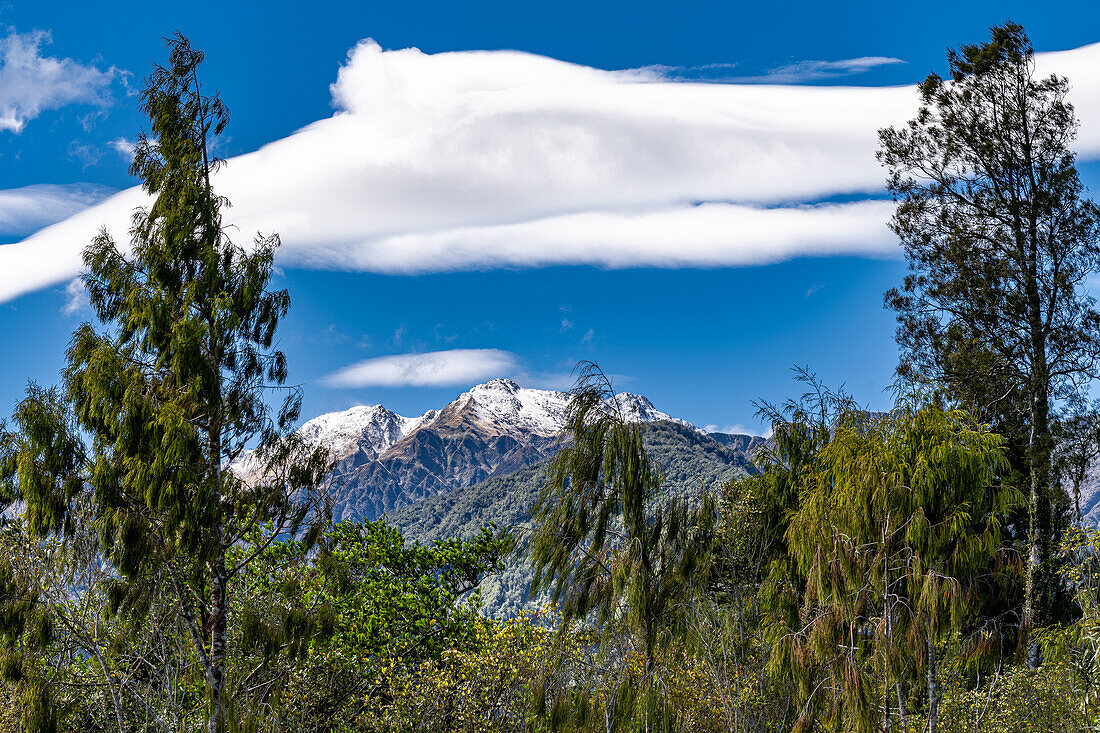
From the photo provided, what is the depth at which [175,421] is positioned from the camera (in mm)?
9812

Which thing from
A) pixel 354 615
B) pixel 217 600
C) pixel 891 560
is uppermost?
pixel 217 600

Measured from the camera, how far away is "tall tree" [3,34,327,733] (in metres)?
9.79

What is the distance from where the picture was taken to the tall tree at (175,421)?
979 cm

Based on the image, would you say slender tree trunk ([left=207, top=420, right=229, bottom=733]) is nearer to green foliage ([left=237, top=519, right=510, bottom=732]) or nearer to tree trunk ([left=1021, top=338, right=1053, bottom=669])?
green foliage ([left=237, top=519, right=510, bottom=732])

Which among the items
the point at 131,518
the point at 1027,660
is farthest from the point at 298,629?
the point at 1027,660

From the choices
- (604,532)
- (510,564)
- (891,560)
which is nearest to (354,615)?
(510,564)

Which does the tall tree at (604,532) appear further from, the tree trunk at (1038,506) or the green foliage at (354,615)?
the tree trunk at (1038,506)

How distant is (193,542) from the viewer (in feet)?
34.1

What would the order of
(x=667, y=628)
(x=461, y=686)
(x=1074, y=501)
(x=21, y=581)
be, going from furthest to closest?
1. (x=1074, y=501)
2. (x=461, y=686)
3. (x=667, y=628)
4. (x=21, y=581)

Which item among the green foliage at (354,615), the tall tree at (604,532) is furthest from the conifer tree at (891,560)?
the green foliage at (354,615)

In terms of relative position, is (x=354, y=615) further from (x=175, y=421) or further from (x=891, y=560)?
(x=891, y=560)

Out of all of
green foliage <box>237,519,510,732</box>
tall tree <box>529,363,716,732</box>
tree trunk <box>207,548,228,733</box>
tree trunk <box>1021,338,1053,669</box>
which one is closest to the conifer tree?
tall tree <box>529,363,716,732</box>

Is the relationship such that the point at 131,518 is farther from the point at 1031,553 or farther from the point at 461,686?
the point at 1031,553

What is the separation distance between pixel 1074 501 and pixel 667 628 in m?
11.3
